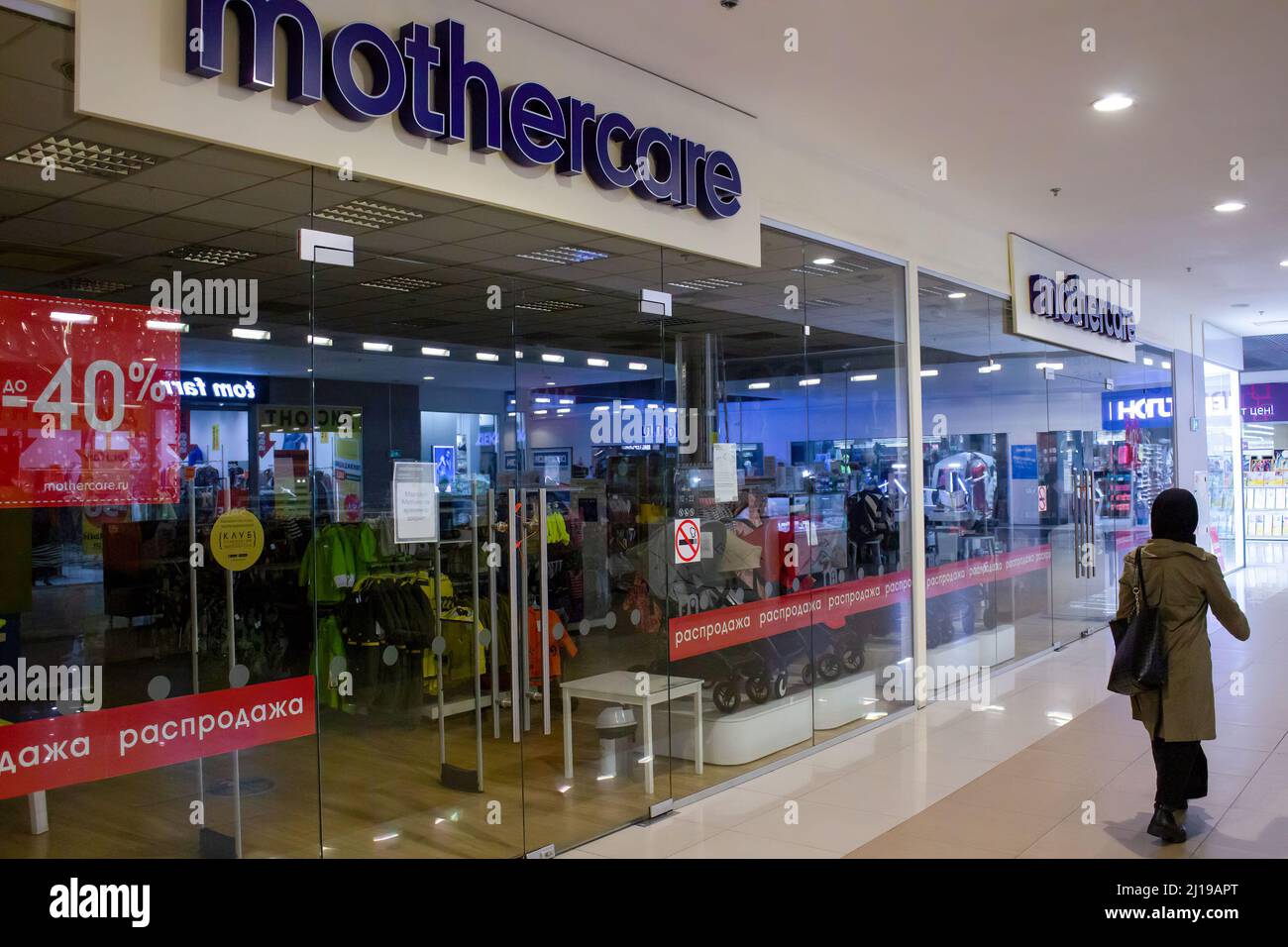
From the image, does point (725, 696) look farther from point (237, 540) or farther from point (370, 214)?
point (370, 214)

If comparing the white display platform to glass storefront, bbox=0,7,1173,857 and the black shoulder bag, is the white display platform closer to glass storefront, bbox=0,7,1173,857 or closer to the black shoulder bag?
glass storefront, bbox=0,7,1173,857

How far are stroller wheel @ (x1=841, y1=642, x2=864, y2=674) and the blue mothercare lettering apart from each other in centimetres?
304

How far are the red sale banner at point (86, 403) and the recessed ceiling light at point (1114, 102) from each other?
5.01 meters

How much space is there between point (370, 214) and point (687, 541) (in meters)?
2.41

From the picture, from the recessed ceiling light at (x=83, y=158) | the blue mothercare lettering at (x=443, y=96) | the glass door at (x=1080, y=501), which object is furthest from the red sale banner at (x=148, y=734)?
the glass door at (x=1080, y=501)

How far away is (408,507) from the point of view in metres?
4.07

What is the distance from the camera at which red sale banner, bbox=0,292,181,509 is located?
2.88 metres

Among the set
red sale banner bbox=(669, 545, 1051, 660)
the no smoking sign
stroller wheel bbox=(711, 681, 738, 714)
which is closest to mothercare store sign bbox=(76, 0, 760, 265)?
the no smoking sign

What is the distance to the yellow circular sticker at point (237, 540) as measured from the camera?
131 inches

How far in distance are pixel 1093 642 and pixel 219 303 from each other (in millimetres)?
9215

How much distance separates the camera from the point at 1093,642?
993 centimetres

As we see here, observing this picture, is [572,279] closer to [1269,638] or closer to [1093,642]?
[1093,642]
